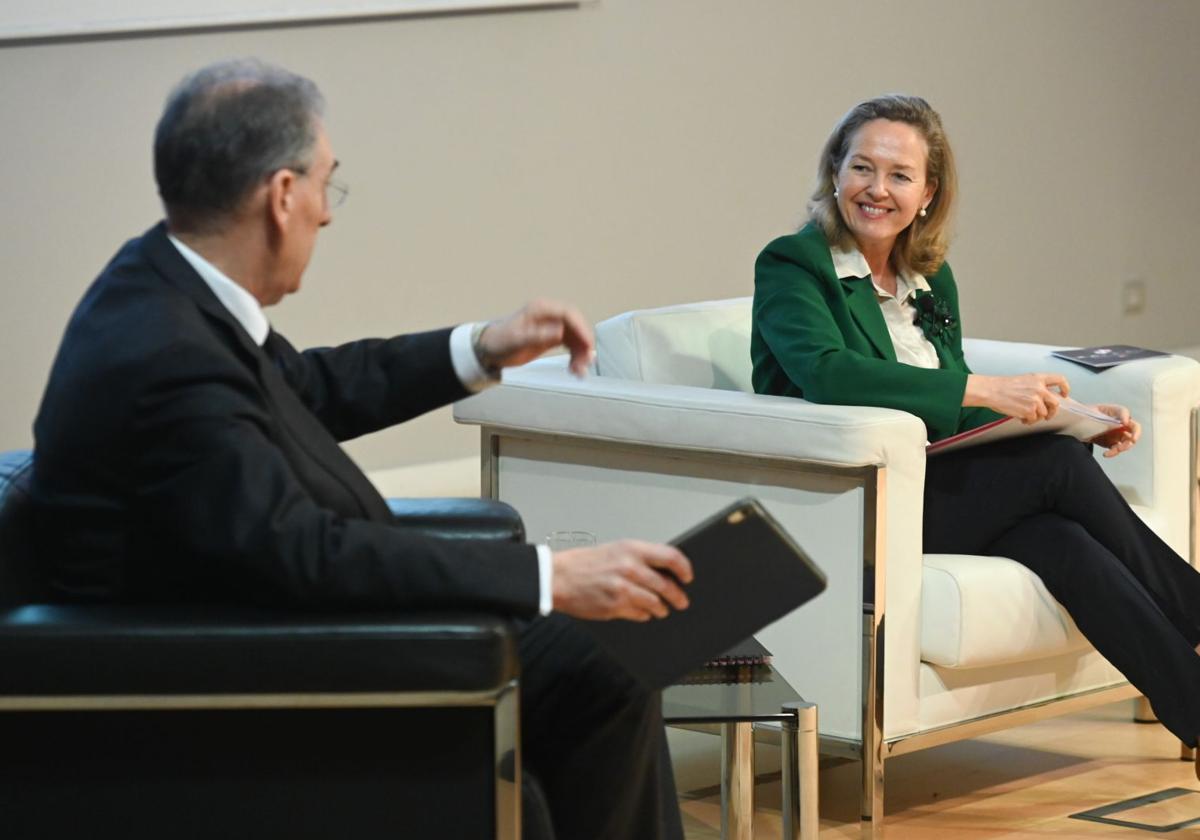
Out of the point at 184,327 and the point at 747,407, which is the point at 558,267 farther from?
the point at 184,327

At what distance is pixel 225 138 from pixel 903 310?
185cm

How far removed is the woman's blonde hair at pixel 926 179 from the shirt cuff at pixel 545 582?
170 cm

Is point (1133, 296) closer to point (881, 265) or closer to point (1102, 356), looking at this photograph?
point (1102, 356)

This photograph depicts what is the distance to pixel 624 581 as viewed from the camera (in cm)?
176

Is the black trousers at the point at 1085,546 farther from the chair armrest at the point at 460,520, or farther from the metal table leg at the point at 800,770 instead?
the chair armrest at the point at 460,520

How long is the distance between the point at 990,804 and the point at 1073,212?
4.49 metres

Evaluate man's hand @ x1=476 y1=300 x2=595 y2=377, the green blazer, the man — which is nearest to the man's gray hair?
the man

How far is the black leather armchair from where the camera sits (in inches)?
68.0

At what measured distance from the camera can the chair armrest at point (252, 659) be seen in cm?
172

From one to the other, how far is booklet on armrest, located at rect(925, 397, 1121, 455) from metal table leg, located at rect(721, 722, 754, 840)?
748mm

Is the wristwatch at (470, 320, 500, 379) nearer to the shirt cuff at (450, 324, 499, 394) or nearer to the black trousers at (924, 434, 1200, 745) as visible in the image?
the shirt cuff at (450, 324, 499, 394)

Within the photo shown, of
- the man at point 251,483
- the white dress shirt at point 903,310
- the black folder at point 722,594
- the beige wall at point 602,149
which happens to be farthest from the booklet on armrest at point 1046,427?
the beige wall at point 602,149

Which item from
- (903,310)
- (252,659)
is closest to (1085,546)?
(903,310)

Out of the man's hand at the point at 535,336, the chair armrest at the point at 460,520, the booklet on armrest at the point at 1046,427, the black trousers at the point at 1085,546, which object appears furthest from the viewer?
the booklet on armrest at the point at 1046,427
